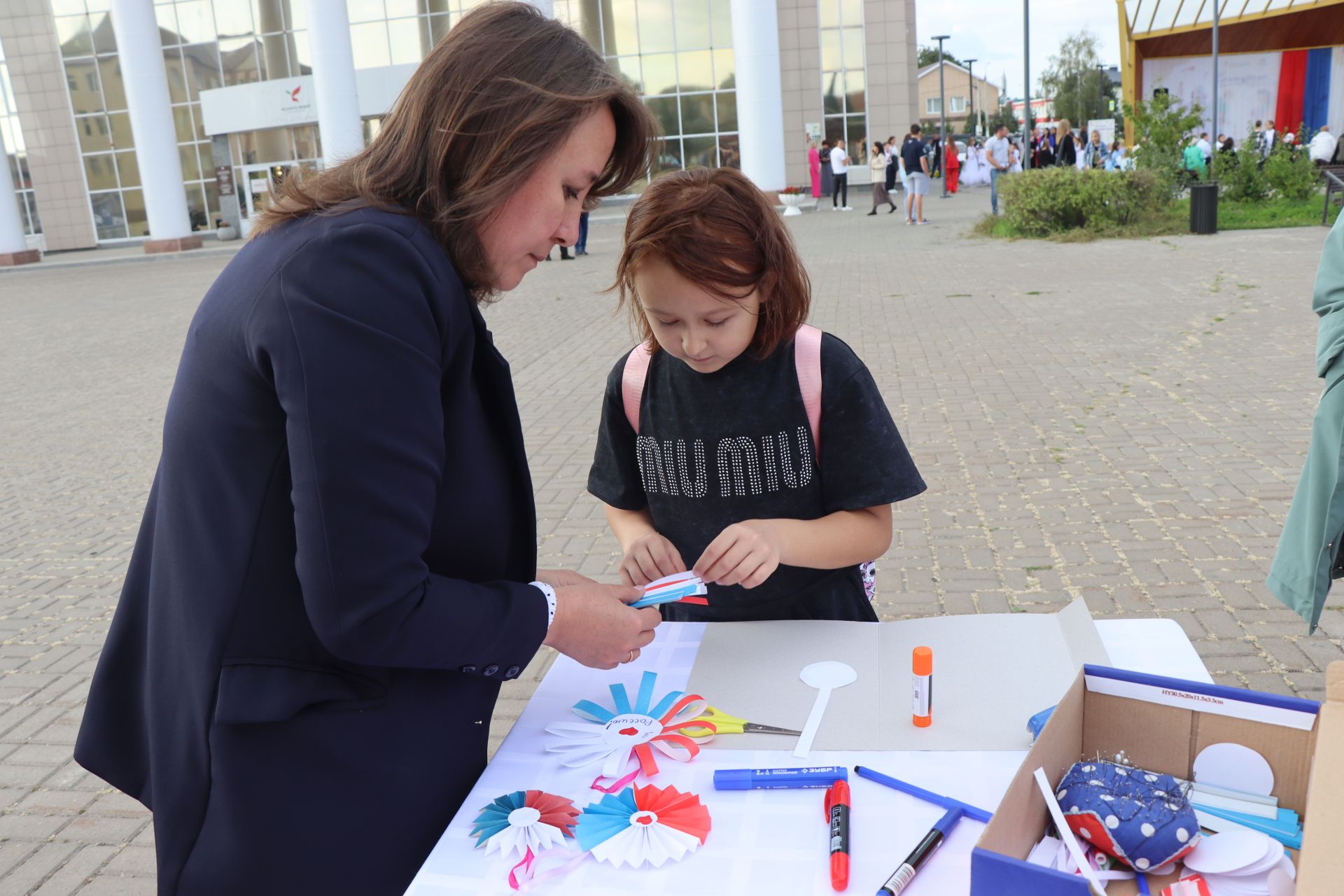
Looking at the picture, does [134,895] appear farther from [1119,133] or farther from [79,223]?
[1119,133]

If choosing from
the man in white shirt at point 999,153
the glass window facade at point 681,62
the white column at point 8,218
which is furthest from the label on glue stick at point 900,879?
the white column at point 8,218

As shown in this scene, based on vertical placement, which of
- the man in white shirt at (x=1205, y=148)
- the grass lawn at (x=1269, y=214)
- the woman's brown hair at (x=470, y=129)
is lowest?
the grass lawn at (x=1269, y=214)

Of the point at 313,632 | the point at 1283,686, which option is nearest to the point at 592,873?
the point at 313,632

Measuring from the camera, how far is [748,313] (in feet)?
6.47

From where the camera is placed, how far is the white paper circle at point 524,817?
1294 millimetres

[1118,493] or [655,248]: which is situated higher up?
[655,248]

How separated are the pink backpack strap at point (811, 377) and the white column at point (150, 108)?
86.2ft

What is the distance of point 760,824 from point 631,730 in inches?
11.0

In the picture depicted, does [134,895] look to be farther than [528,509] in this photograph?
Yes

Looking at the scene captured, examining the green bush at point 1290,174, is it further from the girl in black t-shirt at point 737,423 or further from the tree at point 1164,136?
the girl in black t-shirt at point 737,423

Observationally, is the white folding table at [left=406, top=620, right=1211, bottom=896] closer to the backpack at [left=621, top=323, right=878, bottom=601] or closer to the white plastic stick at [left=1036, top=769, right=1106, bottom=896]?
the white plastic stick at [left=1036, top=769, right=1106, bottom=896]

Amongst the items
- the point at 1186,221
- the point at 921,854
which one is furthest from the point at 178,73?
the point at 921,854

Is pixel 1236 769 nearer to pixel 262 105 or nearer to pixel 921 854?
pixel 921 854

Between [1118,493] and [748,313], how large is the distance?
3880 millimetres
